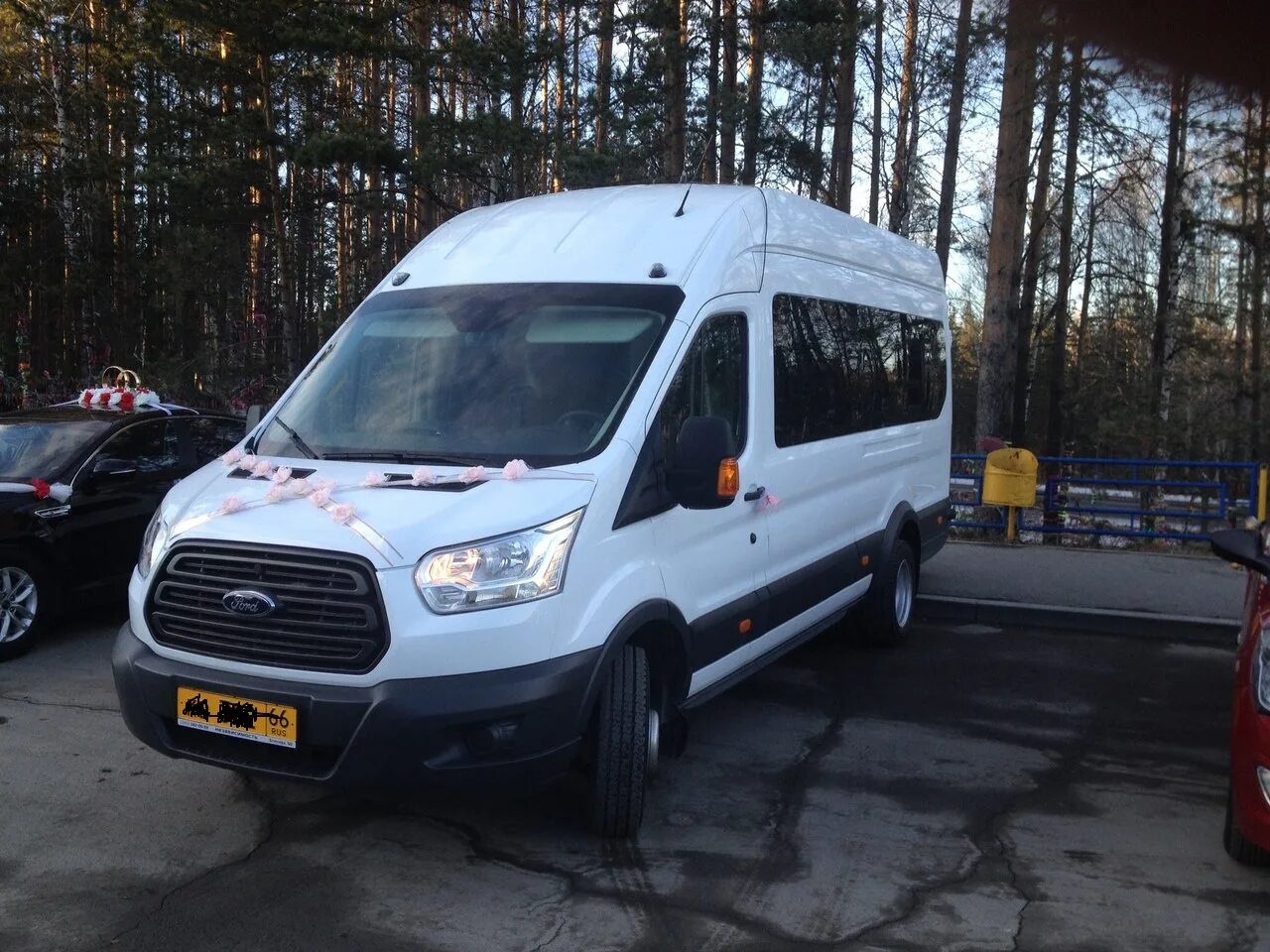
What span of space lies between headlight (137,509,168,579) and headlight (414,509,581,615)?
1.15 metres

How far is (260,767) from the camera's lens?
402cm

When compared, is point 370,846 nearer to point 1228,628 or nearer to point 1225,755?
point 1225,755

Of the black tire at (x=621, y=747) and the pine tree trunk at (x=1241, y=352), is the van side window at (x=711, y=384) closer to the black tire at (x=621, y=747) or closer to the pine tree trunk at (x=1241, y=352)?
the black tire at (x=621, y=747)

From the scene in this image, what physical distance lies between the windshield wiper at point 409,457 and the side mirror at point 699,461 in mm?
798

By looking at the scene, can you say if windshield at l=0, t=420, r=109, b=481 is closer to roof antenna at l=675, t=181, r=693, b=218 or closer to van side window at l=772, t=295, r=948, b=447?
roof antenna at l=675, t=181, r=693, b=218

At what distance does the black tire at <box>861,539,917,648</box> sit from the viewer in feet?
24.7

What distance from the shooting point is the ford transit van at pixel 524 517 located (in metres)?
3.89

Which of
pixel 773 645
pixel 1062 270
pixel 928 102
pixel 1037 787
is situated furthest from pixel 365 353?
pixel 1062 270

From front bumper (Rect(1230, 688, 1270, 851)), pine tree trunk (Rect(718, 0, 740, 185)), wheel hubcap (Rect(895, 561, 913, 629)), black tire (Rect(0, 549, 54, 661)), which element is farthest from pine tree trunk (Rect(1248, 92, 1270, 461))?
black tire (Rect(0, 549, 54, 661))

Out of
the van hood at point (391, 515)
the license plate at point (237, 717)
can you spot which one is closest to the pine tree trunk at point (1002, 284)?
the van hood at point (391, 515)

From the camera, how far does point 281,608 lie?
3.96 m

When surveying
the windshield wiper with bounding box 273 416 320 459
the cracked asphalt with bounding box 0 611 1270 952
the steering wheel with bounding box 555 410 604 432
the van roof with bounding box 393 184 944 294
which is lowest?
the cracked asphalt with bounding box 0 611 1270 952

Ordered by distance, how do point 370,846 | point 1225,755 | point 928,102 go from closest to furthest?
→ point 370,846 < point 1225,755 < point 928,102

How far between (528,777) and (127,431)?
5645 mm
